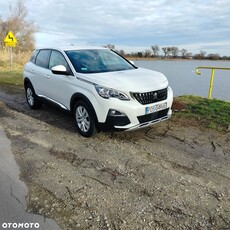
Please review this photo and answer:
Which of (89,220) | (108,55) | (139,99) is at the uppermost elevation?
(108,55)

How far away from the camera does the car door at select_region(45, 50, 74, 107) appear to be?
208 inches

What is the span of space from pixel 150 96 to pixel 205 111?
8.96 feet

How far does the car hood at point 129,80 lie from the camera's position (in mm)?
4441

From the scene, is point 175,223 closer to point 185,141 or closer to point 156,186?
point 156,186

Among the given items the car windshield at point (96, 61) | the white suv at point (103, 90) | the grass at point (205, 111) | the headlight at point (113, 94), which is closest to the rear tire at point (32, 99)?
the white suv at point (103, 90)

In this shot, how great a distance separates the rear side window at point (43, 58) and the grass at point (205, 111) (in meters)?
3.54

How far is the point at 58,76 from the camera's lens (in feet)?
18.1

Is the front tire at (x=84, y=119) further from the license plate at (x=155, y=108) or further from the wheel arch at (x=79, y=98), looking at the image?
the license plate at (x=155, y=108)

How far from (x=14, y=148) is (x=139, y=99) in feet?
7.77

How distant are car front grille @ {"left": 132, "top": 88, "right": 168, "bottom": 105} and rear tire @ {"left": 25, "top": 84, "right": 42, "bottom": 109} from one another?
11.0 ft

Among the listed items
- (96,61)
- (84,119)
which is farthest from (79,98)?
(96,61)

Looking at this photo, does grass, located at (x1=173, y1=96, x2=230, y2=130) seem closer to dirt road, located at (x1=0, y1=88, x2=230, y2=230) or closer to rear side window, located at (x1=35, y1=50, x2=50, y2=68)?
dirt road, located at (x1=0, y1=88, x2=230, y2=230)

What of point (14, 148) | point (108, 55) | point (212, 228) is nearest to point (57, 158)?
point (14, 148)
